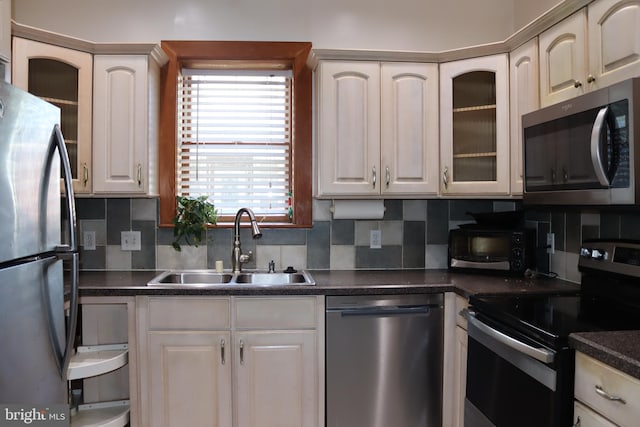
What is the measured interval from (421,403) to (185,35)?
2500 mm

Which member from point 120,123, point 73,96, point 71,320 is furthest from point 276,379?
point 73,96

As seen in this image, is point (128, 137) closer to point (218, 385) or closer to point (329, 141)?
point (329, 141)

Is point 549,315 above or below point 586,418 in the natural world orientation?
above

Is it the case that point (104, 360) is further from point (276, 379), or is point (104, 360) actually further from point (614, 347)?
point (614, 347)

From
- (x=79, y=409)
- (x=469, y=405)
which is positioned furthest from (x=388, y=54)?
(x=79, y=409)

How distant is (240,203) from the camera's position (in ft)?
8.94

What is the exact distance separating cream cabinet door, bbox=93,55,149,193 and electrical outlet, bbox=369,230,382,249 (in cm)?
137

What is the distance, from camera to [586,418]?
1259 mm

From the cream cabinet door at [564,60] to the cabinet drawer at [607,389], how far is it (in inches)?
43.5

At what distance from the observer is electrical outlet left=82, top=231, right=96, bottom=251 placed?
2.59 meters

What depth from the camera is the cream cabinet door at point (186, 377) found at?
6.81 ft

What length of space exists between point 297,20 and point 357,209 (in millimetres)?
1246

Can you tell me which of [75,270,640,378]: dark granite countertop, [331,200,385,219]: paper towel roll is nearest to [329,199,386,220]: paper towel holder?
[331,200,385,219]: paper towel roll

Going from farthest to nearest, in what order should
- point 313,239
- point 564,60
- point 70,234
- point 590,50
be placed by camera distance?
point 313,239 → point 564,60 → point 590,50 → point 70,234
